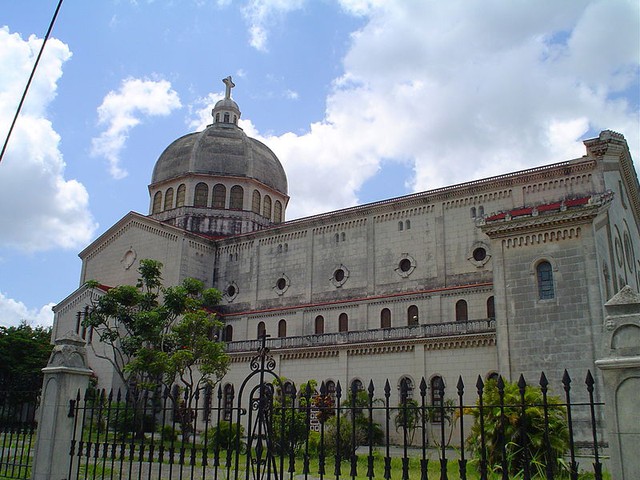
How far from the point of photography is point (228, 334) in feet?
141

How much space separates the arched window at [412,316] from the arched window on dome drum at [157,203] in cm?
2423

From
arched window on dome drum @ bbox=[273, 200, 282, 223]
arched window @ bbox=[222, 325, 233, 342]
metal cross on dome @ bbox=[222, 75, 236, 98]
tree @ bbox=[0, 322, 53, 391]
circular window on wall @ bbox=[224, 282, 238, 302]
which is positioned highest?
metal cross on dome @ bbox=[222, 75, 236, 98]

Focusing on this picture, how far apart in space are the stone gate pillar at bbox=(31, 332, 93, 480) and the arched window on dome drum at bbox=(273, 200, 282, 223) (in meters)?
39.6

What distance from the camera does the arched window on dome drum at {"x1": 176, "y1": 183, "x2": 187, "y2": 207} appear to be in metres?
49.4

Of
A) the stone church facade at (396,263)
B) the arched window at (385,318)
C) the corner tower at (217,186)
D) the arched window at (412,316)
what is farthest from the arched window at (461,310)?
the corner tower at (217,186)

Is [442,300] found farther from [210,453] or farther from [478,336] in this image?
[210,453]

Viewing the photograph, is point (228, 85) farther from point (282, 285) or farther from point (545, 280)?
point (545, 280)

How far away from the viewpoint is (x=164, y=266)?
44.3m

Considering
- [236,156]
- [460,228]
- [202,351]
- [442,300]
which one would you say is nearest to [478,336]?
[442,300]

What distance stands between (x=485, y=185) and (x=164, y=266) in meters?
22.7

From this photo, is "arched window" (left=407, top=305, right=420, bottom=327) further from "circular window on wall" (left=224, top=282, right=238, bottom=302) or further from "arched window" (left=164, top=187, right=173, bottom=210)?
"arched window" (left=164, top=187, right=173, bottom=210)

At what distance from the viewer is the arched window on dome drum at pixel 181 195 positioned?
49.4 metres

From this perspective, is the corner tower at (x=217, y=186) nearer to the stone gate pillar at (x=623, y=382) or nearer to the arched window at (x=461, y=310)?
the arched window at (x=461, y=310)

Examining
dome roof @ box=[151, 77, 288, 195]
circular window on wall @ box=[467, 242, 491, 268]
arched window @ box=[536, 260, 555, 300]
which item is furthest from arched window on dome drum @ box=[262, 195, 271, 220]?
arched window @ box=[536, 260, 555, 300]
